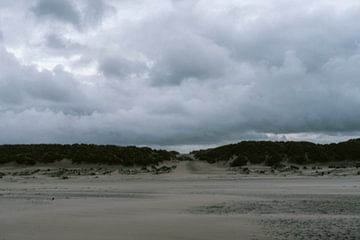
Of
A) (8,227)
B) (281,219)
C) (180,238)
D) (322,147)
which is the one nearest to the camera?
(180,238)

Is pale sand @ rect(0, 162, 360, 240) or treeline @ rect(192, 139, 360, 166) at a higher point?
treeline @ rect(192, 139, 360, 166)

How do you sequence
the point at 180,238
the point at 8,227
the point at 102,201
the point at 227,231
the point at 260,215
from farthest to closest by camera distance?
1. the point at 102,201
2. the point at 260,215
3. the point at 8,227
4. the point at 227,231
5. the point at 180,238

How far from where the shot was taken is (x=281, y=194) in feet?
81.5

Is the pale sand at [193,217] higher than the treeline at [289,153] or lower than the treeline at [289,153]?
lower

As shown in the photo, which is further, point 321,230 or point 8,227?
point 8,227

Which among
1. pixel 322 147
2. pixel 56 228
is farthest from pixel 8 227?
pixel 322 147

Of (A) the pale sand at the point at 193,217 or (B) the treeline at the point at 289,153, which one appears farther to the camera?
(B) the treeline at the point at 289,153

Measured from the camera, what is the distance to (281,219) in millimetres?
15344

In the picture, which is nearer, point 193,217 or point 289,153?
point 193,217

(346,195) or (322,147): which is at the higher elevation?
(322,147)

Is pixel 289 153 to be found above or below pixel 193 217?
above

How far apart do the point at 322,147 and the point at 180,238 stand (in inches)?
1818

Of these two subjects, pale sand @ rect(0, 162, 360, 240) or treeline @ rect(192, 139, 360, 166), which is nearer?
pale sand @ rect(0, 162, 360, 240)

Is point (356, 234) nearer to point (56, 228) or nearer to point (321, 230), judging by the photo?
point (321, 230)
